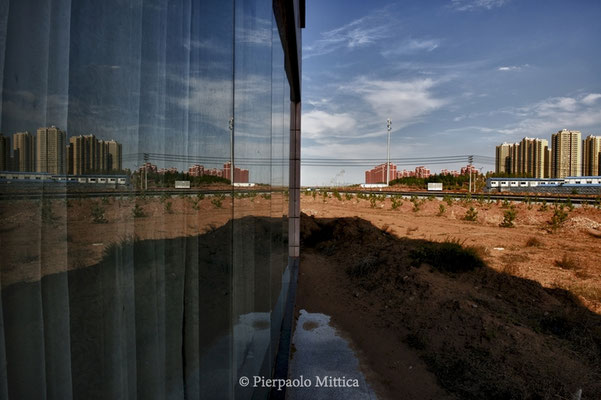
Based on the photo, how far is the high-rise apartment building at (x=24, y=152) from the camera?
323 mm

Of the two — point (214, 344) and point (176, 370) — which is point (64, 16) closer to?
point (176, 370)

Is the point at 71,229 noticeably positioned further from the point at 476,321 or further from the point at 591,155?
the point at 591,155

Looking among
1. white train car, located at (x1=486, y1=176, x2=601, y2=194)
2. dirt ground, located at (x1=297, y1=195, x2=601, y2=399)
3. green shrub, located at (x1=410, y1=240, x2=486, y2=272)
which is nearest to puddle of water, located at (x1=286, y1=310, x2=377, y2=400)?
dirt ground, located at (x1=297, y1=195, x2=601, y2=399)

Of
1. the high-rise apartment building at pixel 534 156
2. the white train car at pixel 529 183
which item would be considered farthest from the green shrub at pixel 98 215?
the high-rise apartment building at pixel 534 156

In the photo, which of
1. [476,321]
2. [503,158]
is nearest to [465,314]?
[476,321]

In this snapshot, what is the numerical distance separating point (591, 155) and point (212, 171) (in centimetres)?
6990

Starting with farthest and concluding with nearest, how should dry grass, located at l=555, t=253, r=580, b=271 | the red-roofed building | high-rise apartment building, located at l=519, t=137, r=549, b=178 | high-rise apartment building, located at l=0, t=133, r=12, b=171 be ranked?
1. the red-roofed building
2. high-rise apartment building, located at l=519, t=137, r=549, b=178
3. dry grass, located at l=555, t=253, r=580, b=271
4. high-rise apartment building, located at l=0, t=133, r=12, b=171

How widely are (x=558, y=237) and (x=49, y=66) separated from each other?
1210 cm

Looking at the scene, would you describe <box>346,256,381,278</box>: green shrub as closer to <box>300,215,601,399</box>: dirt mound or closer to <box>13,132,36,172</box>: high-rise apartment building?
<box>300,215,601,399</box>: dirt mound

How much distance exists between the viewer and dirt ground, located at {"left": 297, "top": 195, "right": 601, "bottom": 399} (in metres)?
2.78

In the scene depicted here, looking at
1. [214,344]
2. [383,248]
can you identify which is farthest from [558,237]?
[214,344]

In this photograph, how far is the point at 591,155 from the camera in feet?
174

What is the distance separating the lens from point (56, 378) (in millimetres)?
383

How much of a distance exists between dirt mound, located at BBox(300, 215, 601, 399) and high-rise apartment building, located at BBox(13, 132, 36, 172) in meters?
3.12
